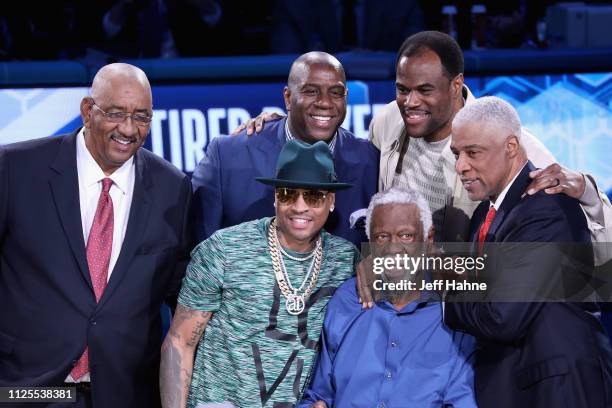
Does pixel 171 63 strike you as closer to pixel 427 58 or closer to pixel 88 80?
pixel 88 80

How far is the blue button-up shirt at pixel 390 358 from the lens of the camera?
9.62 ft

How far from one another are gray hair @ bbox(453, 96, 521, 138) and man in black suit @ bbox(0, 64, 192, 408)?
1036 mm

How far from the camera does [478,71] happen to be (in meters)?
4.66

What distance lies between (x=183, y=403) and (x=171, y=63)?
1.95 metres

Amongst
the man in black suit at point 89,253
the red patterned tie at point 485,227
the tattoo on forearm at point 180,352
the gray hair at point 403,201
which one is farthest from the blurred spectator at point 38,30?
the red patterned tie at point 485,227

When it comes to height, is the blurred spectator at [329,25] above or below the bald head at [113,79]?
above

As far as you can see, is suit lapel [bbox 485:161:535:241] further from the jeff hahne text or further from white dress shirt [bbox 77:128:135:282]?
white dress shirt [bbox 77:128:135:282]

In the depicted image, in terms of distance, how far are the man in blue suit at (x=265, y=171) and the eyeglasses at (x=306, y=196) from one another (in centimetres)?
52

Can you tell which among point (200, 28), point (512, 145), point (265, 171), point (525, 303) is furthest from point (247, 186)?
point (200, 28)

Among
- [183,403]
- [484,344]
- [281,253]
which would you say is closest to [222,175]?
[281,253]

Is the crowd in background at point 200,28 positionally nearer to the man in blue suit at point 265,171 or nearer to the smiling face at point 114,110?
the man in blue suit at point 265,171

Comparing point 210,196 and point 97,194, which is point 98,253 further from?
point 210,196

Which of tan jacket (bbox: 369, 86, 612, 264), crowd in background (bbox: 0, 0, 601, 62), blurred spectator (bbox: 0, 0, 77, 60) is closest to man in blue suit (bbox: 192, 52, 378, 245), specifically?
tan jacket (bbox: 369, 86, 612, 264)

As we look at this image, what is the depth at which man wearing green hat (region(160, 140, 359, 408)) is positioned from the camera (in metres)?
3.04
